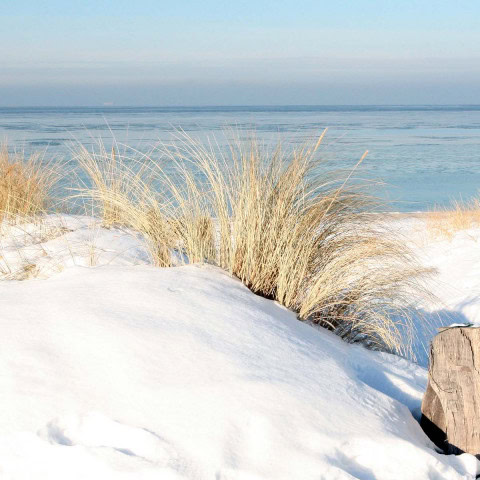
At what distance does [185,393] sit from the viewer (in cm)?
183

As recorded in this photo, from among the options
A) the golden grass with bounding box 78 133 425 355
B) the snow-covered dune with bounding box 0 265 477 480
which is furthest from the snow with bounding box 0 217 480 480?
the golden grass with bounding box 78 133 425 355

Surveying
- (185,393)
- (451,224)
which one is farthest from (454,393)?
(451,224)

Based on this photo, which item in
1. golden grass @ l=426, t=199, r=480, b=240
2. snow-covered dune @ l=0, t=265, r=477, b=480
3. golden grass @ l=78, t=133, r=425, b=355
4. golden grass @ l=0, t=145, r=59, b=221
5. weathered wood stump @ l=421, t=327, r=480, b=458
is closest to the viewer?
snow-covered dune @ l=0, t=265, r=477, b=480

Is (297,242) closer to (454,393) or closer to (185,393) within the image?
(454,393)

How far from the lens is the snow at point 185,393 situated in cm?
164

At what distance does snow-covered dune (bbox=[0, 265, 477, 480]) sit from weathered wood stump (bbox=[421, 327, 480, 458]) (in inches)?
3.4

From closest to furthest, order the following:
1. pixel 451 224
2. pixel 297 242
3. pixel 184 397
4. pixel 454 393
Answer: pixel 184 397 < pixel 454 393 < pixel 297 242 < pixel 451 224

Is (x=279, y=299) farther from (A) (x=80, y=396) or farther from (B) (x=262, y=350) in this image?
(A) (x=80, y=396)

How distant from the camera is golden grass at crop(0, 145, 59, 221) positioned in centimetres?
468

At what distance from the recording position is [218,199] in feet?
10.1

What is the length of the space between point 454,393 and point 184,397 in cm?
91

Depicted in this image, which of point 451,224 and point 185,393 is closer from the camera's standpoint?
point 185,393

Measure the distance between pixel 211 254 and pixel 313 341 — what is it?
2.91 feet

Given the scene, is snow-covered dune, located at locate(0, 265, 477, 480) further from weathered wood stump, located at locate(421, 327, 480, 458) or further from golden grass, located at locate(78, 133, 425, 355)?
golden grass, located at locate(78, 133, 425, 355)
